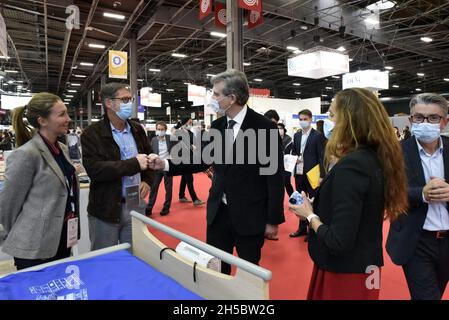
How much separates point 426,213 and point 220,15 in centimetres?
567

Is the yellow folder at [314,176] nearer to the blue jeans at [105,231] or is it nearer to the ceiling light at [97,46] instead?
the blue jeans at [105,231]

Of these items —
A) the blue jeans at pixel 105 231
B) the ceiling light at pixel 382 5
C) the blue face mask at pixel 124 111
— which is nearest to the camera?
the blue jeans at pixel 105 231

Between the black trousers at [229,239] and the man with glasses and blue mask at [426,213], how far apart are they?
0.77 m

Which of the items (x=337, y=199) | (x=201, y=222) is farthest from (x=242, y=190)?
(x=201, y=222)

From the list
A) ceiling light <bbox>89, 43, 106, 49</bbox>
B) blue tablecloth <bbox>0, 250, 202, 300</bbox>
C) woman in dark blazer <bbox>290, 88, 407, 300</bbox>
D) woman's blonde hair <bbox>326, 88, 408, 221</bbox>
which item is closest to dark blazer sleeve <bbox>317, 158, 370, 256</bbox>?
woman in dark blazer <bbox>290, 88, 407, 300</bbox>

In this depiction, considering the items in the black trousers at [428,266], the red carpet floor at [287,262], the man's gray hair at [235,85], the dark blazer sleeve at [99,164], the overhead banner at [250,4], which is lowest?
the red carpet floor at [287,262]

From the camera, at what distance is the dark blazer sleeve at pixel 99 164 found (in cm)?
222

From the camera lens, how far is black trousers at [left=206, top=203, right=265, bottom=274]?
2174 mm

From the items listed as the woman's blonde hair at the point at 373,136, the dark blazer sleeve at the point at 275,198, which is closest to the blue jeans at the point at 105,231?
the dark blazer sleeve at the point at 275,198

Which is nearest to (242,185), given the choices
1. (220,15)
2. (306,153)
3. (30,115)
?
(30,115)

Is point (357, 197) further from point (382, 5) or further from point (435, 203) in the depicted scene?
point (382, 5)

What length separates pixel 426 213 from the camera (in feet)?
6.14

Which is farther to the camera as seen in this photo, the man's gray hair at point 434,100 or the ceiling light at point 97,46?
the ceiling light at point 97,46

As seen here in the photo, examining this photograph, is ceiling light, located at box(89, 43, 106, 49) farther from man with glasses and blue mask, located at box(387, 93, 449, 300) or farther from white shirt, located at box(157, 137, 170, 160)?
man with glasses and blue mask, located at box(387, 93, 449, 300)
